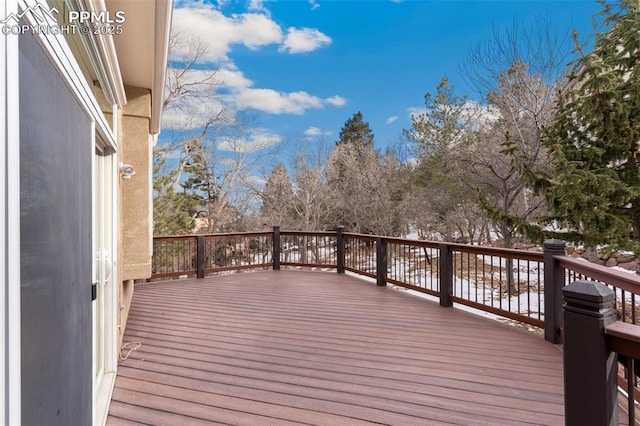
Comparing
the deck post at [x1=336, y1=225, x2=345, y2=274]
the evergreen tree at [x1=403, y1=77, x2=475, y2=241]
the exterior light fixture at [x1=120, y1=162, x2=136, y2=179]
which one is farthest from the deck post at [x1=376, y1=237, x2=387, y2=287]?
the evergreen tree at [x1=403, y1=77, x2=475, y2=241]

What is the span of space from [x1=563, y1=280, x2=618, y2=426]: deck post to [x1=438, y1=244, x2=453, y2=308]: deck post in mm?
3706

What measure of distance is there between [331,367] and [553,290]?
234 centimetres

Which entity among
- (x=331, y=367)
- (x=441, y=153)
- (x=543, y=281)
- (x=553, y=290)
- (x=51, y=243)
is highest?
(x=441, y=153)

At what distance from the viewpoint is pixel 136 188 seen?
404 cm

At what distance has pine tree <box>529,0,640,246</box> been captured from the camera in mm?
6656

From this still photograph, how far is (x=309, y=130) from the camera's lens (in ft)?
53.4

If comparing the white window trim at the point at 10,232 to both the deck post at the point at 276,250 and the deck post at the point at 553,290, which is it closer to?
the deck post at the point at 553,290

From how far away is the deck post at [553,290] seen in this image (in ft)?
11.4

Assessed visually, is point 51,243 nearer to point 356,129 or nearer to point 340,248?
point 340,248

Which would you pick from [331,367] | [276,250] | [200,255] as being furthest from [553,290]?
[200,255]

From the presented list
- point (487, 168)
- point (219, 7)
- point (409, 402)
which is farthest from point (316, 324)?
point (219, 7)

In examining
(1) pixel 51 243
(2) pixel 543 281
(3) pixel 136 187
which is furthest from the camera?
(2) pixel 543 281

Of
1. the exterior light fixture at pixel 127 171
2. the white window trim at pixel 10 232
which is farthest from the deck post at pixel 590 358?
the exterior light fixture at pixel 127 171

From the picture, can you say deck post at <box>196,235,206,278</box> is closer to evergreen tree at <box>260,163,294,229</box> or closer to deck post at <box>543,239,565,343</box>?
deck post at <box>543,239,565,343</box>
